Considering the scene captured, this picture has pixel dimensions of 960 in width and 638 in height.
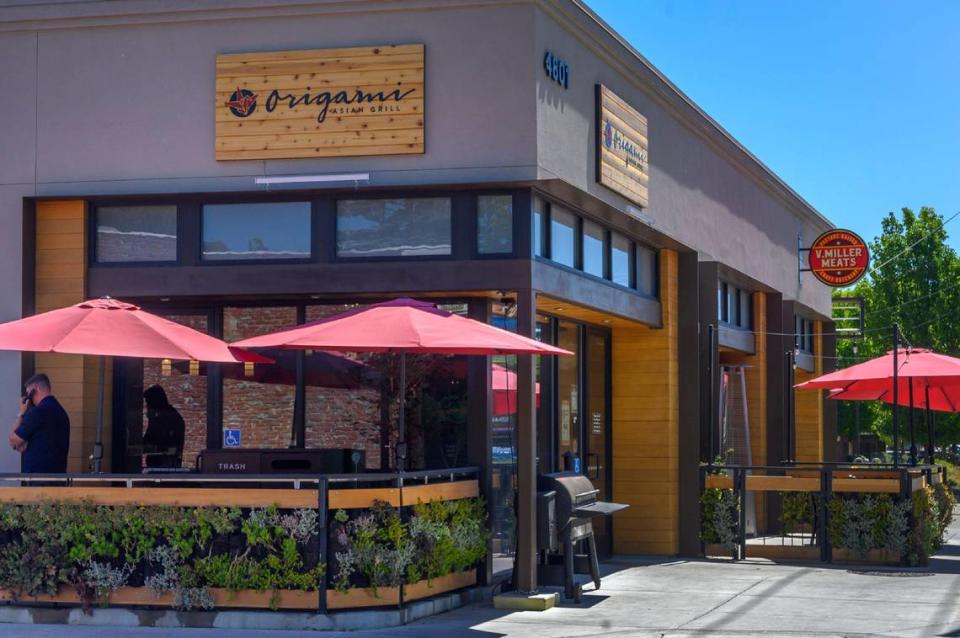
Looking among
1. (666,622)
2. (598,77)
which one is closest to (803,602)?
(666,622)

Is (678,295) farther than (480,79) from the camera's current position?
Yes

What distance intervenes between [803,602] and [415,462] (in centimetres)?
381

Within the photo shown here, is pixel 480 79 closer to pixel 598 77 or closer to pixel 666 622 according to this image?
pixel 598 77

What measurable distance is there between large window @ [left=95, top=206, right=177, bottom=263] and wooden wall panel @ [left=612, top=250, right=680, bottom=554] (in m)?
5.86

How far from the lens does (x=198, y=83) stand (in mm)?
Result: 13273

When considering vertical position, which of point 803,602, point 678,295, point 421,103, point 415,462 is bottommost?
point 803,602

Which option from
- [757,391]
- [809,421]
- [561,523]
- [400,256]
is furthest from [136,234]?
[809,421]

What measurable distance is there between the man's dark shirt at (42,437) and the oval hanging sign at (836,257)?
15.0 m

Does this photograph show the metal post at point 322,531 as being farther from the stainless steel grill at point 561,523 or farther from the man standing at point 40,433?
the man standing at point 40,433

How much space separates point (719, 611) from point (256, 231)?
557 centimetres

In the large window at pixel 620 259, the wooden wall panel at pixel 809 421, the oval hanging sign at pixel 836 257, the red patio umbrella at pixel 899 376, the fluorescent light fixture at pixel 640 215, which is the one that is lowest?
the wooden wall panel at pixel 809 421

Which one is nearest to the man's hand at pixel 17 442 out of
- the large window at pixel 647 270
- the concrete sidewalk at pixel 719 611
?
the concrete sidewalk at pixel 719 611

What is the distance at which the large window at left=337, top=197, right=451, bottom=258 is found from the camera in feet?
42.3

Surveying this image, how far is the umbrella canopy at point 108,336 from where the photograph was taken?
1099 cm
